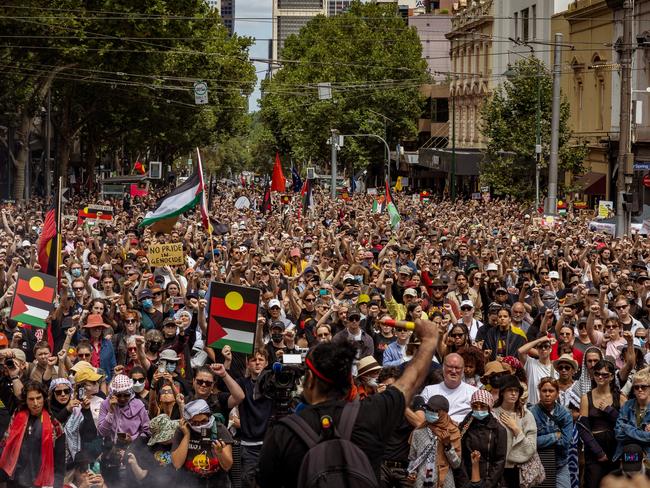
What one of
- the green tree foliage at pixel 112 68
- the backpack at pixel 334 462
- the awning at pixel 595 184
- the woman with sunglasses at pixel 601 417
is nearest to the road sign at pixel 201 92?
the green tree foliage at pixel 112 68

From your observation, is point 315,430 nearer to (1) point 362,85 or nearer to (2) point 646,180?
(2) point 646,180

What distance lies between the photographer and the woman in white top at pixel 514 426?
8.22 m

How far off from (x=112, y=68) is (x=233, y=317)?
34331 mm

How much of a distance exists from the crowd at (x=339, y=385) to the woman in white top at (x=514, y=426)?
12 mm

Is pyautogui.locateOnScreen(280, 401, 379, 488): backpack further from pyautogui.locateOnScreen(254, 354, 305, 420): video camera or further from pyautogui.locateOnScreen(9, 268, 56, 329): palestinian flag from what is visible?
pyautogui.locateOnScreen(9, 268, 56, 329): palestinian flag

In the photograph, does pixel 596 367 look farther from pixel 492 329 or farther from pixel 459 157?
pixel 459 157

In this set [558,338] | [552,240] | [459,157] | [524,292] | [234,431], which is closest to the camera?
[234,431]

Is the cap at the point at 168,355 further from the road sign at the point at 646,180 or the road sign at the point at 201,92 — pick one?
the road sign at the point at 201,92

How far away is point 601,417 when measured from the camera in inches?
361

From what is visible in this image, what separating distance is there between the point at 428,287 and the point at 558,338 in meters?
4.41

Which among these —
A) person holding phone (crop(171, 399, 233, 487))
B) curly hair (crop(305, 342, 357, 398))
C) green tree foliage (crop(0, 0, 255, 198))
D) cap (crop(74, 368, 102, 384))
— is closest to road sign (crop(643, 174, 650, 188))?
green tree foliage (crop(0, 0, 255, 198))

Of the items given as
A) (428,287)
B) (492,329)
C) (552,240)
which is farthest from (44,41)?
(492,329)

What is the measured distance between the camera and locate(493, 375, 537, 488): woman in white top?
8.22m

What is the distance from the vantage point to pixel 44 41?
4006 cm
